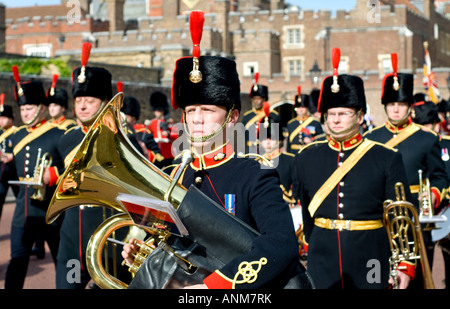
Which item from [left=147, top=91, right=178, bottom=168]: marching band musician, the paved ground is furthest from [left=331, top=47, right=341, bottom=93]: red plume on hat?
[left=147, top=91, right=178, bottom=168]: marching band musician

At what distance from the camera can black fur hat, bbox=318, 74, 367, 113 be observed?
5.58 meters

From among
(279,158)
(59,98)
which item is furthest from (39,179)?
(279,158)

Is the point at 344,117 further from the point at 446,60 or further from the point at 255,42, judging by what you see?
the point at 446,60

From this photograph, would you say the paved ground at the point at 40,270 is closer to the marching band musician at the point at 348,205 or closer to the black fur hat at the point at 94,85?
the black fur hat at the point at 94,85

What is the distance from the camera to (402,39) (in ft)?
166

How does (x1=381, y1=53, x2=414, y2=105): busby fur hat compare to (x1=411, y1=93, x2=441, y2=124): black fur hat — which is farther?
(x1=411, y1=93, x2=441, y2=124): black fur hat

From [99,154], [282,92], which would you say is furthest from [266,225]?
[282,92]

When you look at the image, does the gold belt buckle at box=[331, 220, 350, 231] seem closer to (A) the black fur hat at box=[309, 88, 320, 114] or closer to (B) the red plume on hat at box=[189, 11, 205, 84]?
(B) the red plume on hat at box=[189, 11, 205, 84]

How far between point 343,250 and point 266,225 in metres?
2.48

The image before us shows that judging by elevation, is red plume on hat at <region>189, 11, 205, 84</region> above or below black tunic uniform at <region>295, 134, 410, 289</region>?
above

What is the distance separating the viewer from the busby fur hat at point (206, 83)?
3271 millimetres

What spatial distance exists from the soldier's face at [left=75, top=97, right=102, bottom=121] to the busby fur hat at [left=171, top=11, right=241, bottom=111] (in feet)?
8.28

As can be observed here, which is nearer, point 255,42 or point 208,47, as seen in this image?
point 208,47

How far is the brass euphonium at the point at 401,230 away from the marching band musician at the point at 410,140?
1.48 metres
